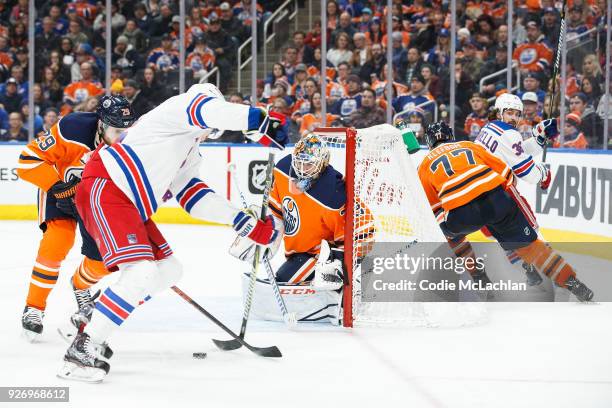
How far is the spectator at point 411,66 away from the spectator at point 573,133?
1259 mm

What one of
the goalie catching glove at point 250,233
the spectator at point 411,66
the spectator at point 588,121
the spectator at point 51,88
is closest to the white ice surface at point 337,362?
the goalie catching glove at point 250,233

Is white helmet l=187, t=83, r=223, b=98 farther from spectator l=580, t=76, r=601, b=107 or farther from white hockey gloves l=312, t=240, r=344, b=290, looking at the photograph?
spectator l=580, t=76, r=601, b=107

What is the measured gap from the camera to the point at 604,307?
476cm

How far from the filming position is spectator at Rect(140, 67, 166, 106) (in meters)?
8.45

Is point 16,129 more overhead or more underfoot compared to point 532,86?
more underfoot

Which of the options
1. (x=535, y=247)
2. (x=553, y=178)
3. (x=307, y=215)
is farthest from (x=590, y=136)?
(x=307, y=215)

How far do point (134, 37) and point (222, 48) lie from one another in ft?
2.76

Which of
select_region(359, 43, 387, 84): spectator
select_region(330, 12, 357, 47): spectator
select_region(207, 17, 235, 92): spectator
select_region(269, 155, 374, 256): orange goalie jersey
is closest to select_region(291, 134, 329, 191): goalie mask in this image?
select_region(269, 155, 374, 256): orange goalie jersey

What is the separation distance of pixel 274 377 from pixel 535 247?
2008 mm

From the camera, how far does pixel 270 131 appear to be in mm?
3242

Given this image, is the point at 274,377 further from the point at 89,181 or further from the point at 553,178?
the point at 553,178

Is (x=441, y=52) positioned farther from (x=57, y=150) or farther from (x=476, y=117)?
(x=57, y=150)

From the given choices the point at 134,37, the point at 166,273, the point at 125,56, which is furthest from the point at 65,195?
the point at 134,37

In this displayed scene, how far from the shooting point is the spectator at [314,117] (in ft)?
26.5
